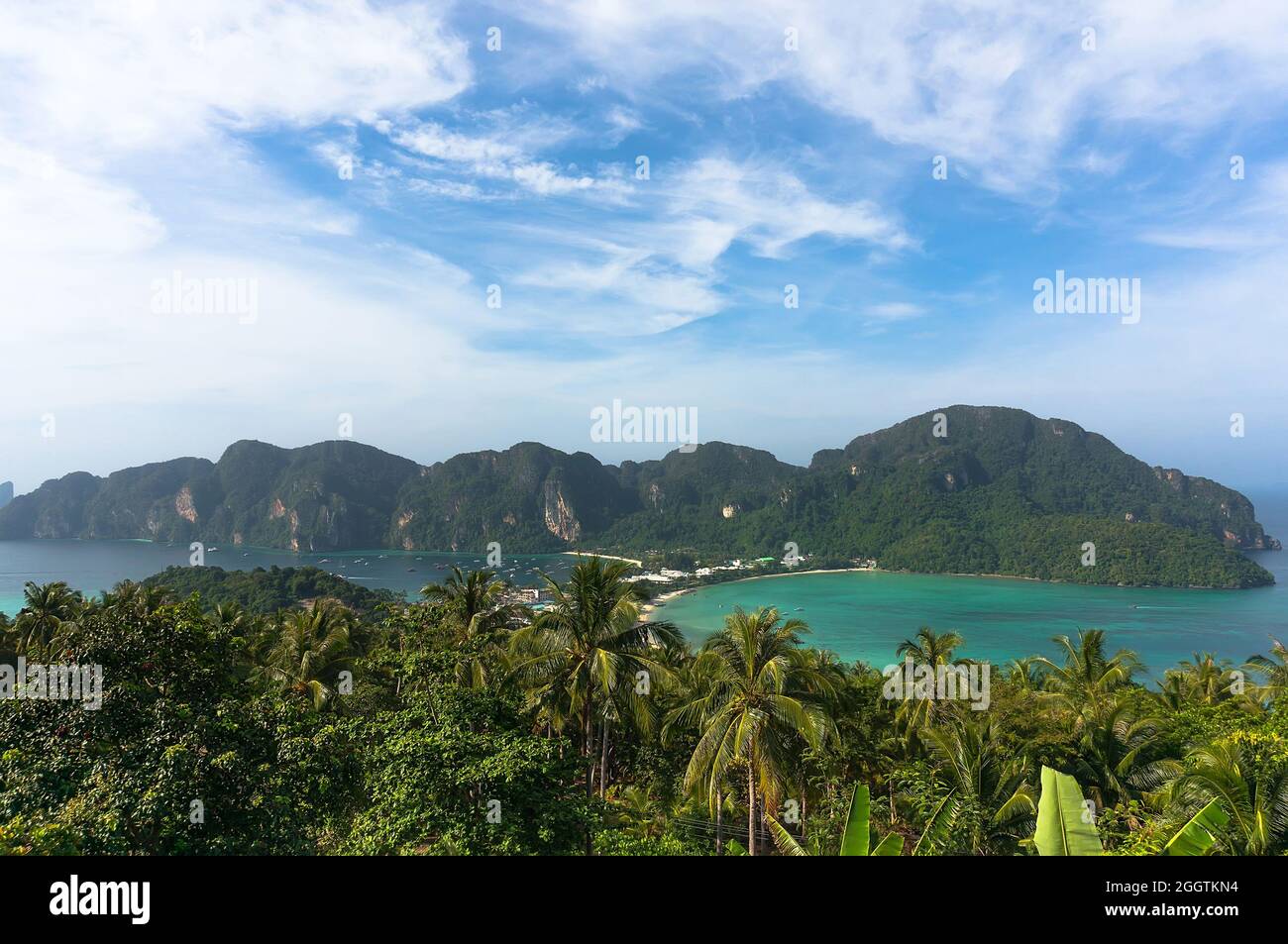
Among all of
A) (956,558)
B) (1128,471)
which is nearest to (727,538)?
(956,558)

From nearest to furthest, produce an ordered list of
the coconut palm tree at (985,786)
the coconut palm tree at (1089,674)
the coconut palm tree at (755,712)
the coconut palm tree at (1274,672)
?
the coconut palm tree at (985,786)
the coconut palm tree at (755,712)
the coconut palm tree at (1089,674)
the coconut palm tree at (1274,672)

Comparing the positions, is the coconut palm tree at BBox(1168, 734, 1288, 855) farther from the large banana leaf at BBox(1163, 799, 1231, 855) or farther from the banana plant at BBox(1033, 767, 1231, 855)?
the banana plant at BBox(1033, 767, 1231, 855)

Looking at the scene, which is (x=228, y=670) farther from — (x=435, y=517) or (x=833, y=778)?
(x=435, y=517)

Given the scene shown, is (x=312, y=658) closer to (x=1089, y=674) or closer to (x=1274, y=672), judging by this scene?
(x=1089, y=674)

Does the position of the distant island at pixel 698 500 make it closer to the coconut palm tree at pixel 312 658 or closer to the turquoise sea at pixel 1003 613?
the turquoise sea at pixel 1003 613
